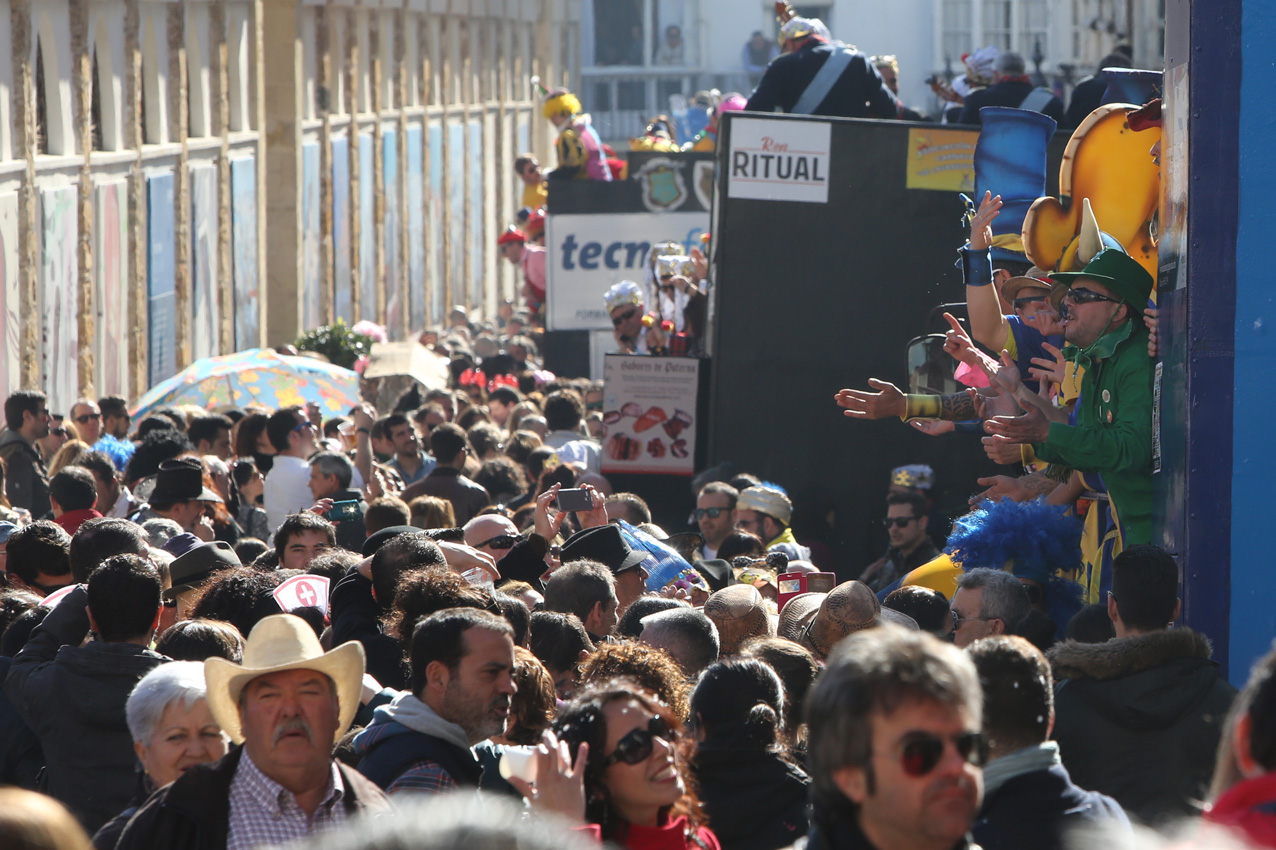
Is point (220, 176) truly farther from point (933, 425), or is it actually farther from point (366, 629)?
point (366, 629)

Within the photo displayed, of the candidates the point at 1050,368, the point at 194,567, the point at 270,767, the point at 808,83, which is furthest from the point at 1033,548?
the point at 808,83

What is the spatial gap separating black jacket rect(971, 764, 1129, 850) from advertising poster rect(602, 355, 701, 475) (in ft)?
29.9

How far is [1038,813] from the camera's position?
3.72 metres

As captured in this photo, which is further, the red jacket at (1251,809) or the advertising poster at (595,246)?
the advertising poster at (595,246)

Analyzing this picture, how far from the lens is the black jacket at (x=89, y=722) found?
4.94 meters

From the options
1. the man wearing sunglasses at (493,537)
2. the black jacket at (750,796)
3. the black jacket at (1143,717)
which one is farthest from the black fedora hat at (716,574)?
the black jacket at (750,796)

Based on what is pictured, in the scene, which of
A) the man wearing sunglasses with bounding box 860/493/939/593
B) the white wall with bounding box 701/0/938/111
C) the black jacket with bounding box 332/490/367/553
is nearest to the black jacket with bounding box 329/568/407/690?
the black jacket with bounding box 332/490/367/553

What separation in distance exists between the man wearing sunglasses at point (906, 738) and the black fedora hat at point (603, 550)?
4.59 m

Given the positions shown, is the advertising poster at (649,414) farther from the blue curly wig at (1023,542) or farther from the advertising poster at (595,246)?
the advertising poster at (595,246)

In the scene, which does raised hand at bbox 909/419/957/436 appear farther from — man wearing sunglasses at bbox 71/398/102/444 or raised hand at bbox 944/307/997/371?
man wearing sunglasses at bbox 71/398/102/444

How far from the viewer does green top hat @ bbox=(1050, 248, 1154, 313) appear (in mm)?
6836

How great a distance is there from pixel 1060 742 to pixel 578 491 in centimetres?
358

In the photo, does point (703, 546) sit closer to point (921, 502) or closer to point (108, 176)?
point (921, 502)

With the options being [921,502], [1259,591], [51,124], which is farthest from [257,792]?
[51,124]
